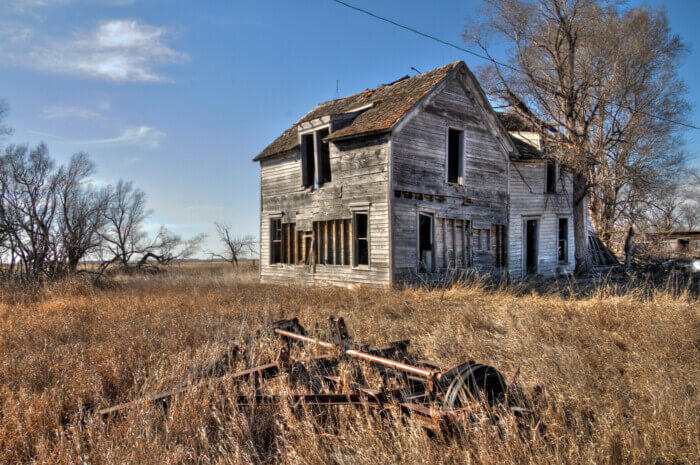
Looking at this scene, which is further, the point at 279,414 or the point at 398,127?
the point at 398,127

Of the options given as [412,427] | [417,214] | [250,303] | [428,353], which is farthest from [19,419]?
[417,214]

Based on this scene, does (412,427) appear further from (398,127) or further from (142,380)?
(398,127)

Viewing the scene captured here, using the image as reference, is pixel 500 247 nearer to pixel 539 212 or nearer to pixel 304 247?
pixel 539 212

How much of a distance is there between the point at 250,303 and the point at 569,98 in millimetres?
16475

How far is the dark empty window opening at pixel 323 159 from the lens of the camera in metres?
14.5

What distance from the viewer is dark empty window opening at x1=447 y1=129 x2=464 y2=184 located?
14.5 m

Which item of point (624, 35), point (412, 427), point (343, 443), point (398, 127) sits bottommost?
point (343, 443)

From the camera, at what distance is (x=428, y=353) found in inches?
215

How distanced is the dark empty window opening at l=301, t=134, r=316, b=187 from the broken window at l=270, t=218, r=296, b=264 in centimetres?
176

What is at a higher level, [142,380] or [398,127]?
[398,127]

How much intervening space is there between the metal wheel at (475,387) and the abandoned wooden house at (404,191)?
876 cm

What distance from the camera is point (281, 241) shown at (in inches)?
637

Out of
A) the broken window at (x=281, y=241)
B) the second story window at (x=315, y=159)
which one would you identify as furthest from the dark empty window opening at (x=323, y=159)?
the broken window at (x=281, y=241)

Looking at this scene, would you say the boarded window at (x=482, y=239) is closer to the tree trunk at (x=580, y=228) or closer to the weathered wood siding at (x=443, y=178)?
the weathered wood siding at (x=443, y=178)
